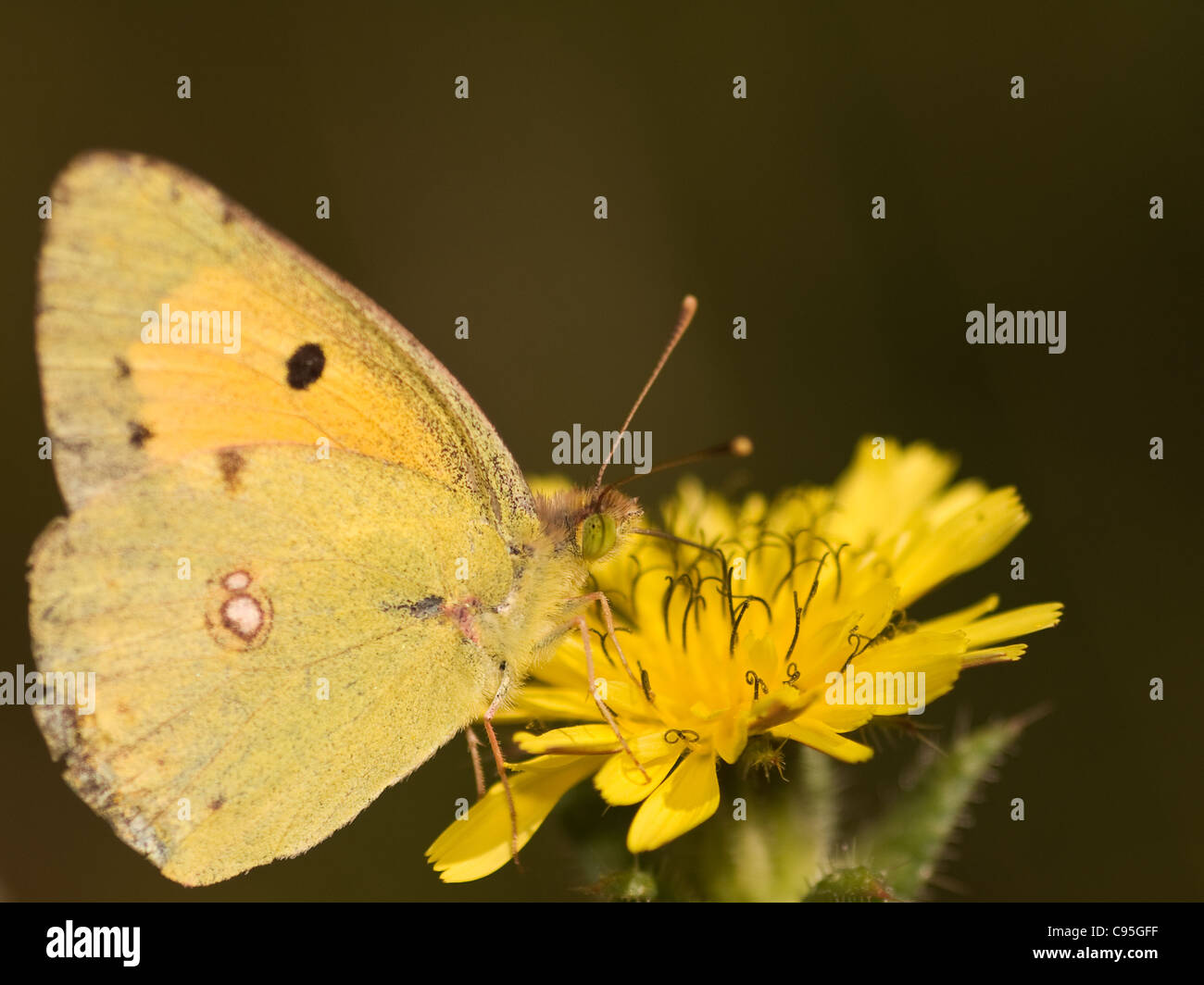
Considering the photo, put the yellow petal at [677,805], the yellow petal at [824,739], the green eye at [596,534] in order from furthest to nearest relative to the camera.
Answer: the green eye at [596,534] < the yellow petal at [677,805] < the yellow petal at [824,739]

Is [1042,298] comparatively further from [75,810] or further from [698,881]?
[75,810]

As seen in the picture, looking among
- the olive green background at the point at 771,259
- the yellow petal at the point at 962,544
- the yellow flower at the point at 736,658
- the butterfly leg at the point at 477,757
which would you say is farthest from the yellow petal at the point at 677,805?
the olive green background at the point at 771,259

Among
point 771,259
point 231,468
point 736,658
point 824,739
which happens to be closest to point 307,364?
point 231,468

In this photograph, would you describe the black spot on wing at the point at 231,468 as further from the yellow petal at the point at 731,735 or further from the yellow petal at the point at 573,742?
the yellow petal at the point at 731,735

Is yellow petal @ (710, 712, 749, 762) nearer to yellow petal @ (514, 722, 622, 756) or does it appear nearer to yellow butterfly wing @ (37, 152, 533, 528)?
yellow petal @ (514, 722, 622, 756)

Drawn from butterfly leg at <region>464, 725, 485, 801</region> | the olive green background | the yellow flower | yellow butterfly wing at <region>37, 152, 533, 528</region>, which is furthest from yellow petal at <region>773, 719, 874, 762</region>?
the olive green background
